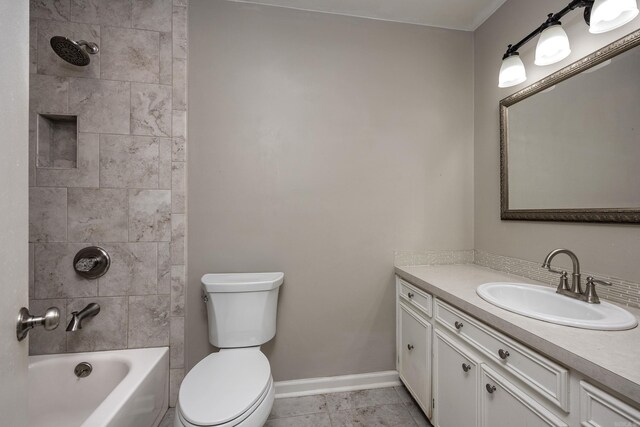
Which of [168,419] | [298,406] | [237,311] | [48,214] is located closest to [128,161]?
[48,214]

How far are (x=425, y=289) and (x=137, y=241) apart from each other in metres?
1.68

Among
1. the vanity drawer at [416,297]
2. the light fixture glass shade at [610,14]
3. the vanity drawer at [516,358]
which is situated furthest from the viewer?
the vanity drawer at [416,297]

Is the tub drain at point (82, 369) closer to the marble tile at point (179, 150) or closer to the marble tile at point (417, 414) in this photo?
the marble tile at point (179, 150)

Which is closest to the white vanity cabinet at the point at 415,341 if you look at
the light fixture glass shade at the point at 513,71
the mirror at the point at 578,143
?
the mirror at the point at 578,143

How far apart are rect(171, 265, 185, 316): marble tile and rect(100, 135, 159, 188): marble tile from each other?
1.72ft

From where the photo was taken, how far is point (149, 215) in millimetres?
1576

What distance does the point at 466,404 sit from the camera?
1118 mm

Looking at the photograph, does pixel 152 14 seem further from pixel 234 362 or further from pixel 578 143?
pixel 578 143

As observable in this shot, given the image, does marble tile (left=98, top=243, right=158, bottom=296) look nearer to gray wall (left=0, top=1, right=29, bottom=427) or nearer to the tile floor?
the tile floor

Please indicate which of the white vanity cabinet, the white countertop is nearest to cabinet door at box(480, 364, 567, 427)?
the white countertop

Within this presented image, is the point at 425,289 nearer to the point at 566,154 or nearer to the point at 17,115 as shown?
the point at 566,154

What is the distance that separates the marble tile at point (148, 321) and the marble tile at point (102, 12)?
1607 mm

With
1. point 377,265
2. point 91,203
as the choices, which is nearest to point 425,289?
point 377,265

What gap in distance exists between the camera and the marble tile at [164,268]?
1589mm
